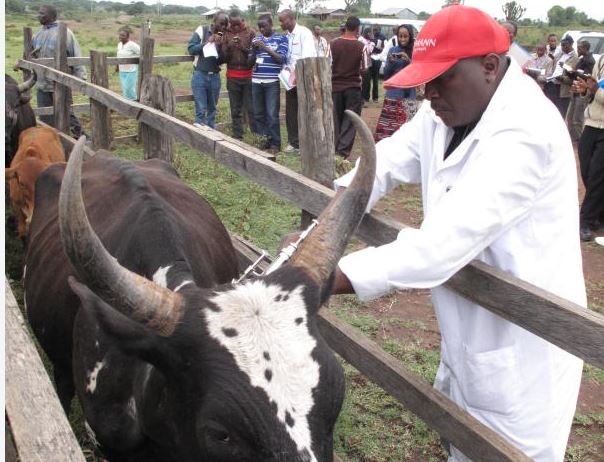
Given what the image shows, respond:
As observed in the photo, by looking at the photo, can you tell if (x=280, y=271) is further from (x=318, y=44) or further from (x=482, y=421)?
(x=318, y=44)

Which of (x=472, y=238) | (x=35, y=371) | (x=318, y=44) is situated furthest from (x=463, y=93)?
(x=318, y=44)

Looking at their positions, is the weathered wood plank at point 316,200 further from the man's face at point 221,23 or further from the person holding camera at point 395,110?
the person holding camera at point 395,110

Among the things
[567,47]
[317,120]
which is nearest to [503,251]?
[317,120]

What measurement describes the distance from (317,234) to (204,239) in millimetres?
1286

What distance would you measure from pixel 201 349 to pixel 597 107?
668 centimetres

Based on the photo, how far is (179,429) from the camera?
7.21 ft

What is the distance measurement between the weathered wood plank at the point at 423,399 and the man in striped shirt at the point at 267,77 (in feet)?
25.1

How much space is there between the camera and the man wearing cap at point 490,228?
2.12 m

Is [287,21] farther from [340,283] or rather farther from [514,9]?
[514,9]

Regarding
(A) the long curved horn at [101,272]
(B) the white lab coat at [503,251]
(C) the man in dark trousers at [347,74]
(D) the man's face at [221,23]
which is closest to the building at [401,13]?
(D) the man's face at [221,23]

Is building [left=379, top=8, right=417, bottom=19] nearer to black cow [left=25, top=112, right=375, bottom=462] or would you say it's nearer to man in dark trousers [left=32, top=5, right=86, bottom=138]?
man in dark trousers [left=32, top=5, right=86, bottom=138]

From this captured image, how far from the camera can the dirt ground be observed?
13.8 feet

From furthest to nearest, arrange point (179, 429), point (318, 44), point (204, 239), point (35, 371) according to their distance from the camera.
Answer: point (318, 44), point (204, 239), point (179, 429), point (35, 371)

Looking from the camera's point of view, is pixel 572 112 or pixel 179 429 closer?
pixel 179 429
